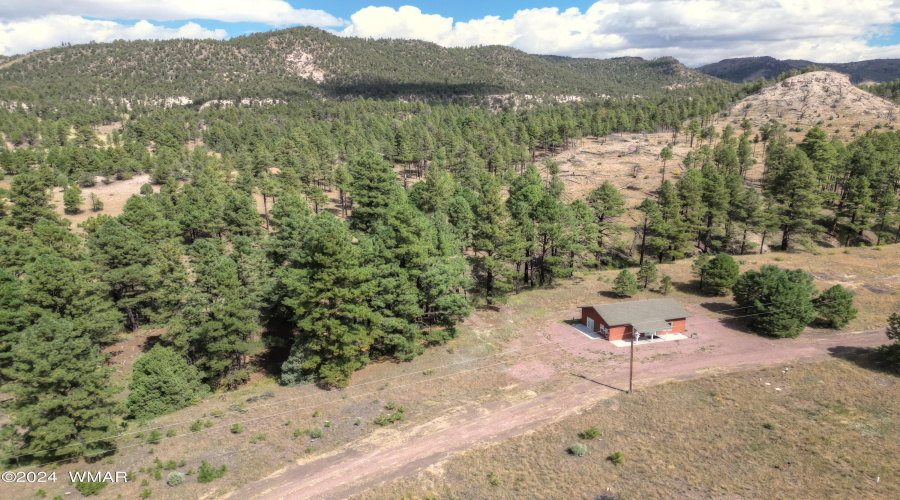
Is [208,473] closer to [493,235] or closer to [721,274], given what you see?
[493,235]

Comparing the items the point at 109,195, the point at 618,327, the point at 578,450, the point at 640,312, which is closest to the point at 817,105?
the point at 640,312

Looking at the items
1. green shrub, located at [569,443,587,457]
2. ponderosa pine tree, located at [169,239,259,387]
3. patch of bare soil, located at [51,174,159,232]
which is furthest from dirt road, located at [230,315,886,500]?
patch of bare soil, located at [51,174,159,232]

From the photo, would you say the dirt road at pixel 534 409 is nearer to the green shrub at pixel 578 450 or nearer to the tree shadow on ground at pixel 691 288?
the green shrub at pixel 578 450

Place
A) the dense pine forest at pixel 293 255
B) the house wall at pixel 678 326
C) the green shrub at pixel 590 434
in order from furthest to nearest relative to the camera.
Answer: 1. the house wall at pixel 678 326
2. the dense pine forest at pixel 293 255
3. the green shrub at pixel 590 434

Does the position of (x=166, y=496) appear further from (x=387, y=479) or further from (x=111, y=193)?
(x=111, y=193)

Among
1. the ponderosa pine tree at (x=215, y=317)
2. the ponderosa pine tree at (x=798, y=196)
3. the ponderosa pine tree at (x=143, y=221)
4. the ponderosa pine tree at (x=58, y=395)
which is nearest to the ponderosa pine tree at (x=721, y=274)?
the ponderosa pine tree at (x=798, y=196)
